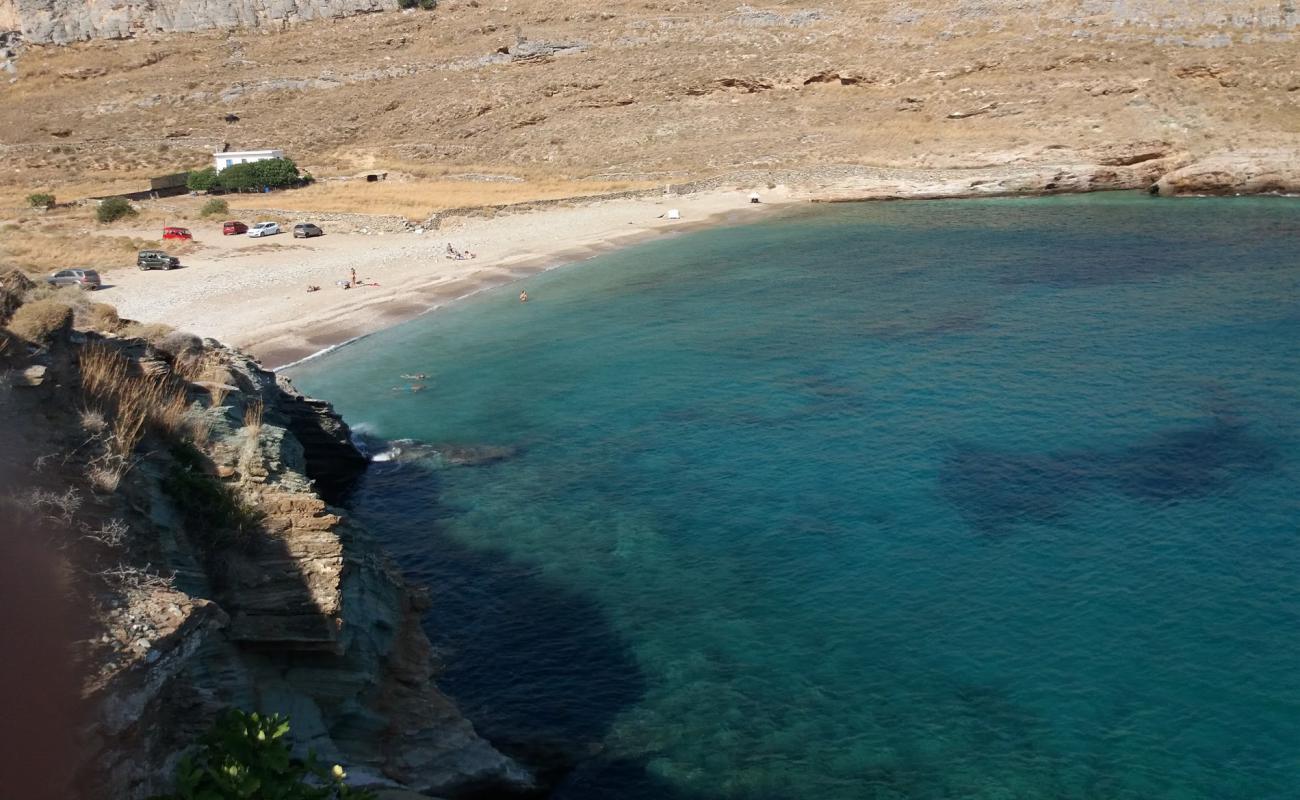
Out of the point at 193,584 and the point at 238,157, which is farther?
the point at 238,157

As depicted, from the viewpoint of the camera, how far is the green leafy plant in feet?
37.3

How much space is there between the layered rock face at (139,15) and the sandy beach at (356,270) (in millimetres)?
60073

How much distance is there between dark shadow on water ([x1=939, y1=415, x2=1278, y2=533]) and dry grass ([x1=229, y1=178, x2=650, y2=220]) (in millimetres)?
49065

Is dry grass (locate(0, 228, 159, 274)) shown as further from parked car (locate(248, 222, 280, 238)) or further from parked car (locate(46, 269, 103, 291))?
parked car (locate(248, 222, 280, 238))

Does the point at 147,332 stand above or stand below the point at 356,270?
above

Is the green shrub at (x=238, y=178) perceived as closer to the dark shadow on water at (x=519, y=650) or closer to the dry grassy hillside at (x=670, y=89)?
the dry grassy hillside at (x=670, y=89)

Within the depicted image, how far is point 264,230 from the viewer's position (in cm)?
6388

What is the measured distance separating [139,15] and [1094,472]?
121762mm

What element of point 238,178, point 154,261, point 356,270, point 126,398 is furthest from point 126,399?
point 238,178

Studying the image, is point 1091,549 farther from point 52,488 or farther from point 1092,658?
point 52,488

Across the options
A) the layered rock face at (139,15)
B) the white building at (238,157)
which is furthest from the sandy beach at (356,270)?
the layered rock face at (139,15)

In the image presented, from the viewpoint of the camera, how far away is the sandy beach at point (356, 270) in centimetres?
4491

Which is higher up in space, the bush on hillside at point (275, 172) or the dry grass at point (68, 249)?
the bush on hillside at point (275, 172)

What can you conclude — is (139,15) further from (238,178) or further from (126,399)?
(126,399)
